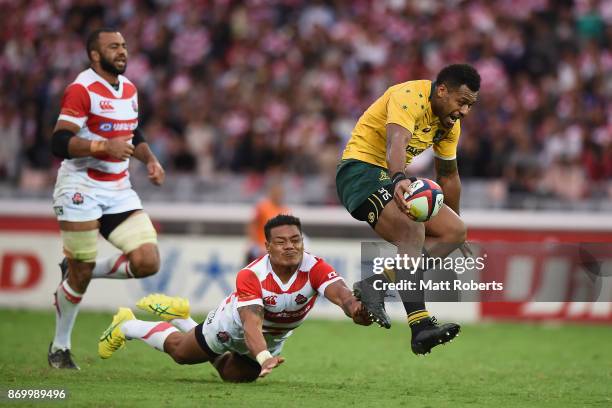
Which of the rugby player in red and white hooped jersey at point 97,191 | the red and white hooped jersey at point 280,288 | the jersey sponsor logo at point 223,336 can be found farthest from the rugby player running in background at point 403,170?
the rugby player in red and white hooped jersey at point 97,191

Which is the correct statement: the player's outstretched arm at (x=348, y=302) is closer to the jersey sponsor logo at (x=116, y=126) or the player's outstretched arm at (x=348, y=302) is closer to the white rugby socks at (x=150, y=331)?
the white rugby socks at (x=150, y=331)

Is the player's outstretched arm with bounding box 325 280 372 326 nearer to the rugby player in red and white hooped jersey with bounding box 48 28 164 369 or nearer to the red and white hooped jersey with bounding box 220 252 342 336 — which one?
the red and white hooped jersey with bounding box 220 252 342 336

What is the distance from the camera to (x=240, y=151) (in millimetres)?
17688

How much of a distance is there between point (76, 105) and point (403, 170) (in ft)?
10.7

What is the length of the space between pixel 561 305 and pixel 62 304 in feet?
31.1

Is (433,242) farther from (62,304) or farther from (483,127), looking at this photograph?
(483,127)

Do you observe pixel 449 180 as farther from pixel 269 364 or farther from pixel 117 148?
pixel 117 148

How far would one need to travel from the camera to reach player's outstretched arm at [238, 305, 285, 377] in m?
7.94

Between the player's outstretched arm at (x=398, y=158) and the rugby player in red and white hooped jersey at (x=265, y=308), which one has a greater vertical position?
the player's outstretched arm at (x=398, y=158)

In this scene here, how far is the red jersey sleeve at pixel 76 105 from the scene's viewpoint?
966 centimetres

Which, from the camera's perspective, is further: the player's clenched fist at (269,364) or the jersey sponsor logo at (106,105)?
the jersey sponsor logo at (106,105)

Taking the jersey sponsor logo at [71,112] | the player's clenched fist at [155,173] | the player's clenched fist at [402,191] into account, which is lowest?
the player's clenched fist at [155,173]

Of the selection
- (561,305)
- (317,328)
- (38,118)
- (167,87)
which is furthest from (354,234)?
(38,118)

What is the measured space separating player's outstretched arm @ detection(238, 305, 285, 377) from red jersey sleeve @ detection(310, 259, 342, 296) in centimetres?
49
